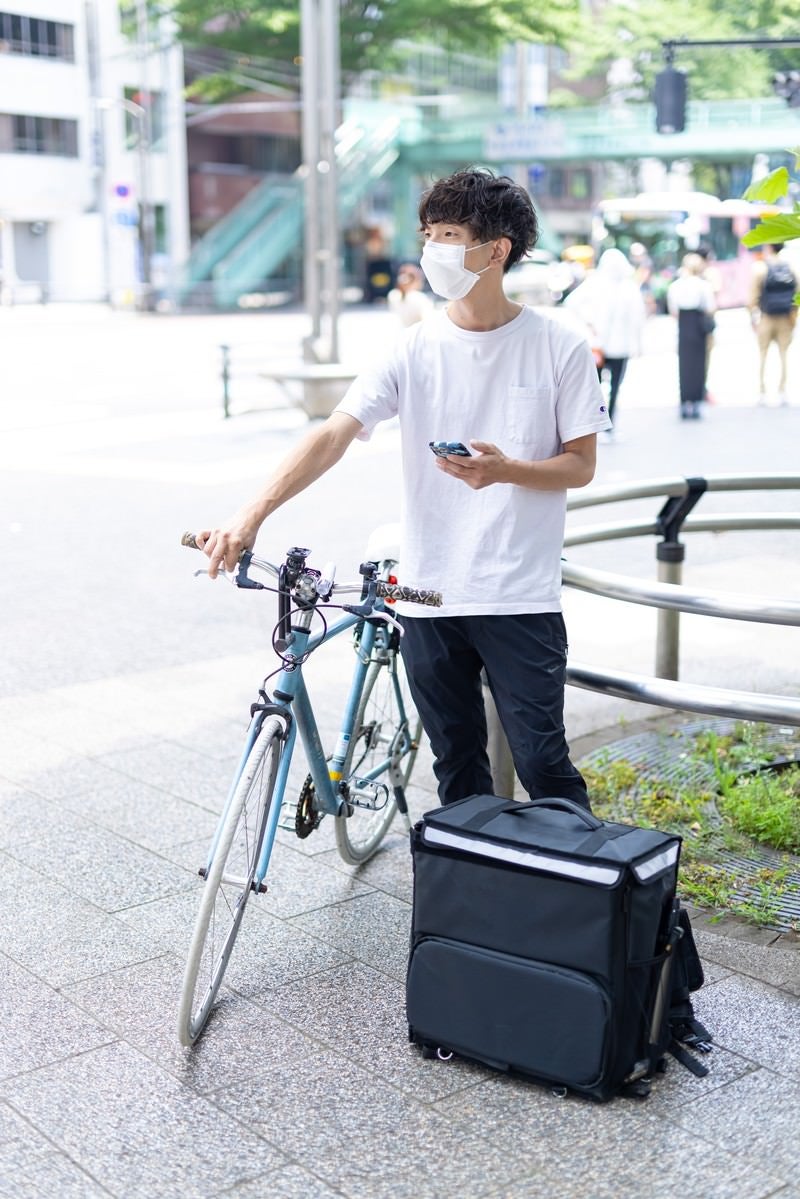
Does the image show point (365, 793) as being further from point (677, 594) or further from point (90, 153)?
point (90, 153)

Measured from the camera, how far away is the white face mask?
332 centimetres

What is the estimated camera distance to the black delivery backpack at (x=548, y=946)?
293 centimetres

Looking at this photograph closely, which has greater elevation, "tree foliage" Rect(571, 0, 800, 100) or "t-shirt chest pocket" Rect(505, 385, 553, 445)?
"tree foliage" Rect(571, 0, 800, 100)

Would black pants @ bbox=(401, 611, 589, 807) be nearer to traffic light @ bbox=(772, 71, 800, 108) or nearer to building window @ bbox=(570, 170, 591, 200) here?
traffic light @ bbox=(772, 71, 800, 108)

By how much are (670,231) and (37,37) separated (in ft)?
74.7

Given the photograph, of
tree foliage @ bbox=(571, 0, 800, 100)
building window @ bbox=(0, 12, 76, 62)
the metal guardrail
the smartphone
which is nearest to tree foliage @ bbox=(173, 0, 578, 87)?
building window @ bbox=(0, 12, 76, 62)

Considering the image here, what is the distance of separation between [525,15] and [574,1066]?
44.8 m

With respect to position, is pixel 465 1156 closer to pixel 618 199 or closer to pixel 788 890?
pixel 788 890

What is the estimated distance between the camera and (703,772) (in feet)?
16.5

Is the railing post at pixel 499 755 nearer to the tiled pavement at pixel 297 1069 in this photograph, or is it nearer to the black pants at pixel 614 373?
the tiled pavement at pixel 297 1069

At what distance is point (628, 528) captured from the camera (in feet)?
17.2

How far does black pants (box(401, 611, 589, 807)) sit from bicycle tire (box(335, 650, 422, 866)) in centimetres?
42

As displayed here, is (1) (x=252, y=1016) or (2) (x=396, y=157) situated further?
(2) (x=396, y=157)

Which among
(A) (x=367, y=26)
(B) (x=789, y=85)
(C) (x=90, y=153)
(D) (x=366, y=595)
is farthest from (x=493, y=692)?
(C) (x=90, y=153)
